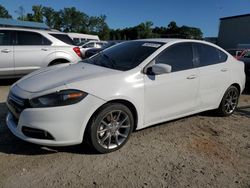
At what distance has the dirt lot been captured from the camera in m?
3.17

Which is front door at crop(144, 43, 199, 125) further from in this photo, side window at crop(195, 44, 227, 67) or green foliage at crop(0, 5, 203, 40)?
green foliage at crop(0, 5, 203, 40)

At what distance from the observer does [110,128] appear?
3.79 meters

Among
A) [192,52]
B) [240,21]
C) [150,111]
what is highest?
[240,21]

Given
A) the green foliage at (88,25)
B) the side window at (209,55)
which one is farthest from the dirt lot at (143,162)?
the green foliage at (88,25)

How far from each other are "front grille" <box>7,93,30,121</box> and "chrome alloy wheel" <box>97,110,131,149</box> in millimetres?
959

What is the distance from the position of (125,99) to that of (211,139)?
1.63m

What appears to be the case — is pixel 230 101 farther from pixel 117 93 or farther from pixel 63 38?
pixel 63 38

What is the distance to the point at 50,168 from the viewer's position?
3.38 m

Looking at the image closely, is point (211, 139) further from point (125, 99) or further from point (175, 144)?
point (125, 99)

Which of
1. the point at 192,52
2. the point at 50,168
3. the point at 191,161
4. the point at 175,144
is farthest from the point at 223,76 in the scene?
the point at 50,168

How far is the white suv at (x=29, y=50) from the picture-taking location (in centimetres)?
772

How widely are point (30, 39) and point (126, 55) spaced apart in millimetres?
4564

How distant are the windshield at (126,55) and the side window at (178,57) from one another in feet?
0.56

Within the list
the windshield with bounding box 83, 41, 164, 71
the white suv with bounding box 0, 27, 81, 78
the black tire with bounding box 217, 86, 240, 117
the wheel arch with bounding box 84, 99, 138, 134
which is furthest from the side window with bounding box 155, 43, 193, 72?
the white suv with bounding box 0, 27, 81, 78
